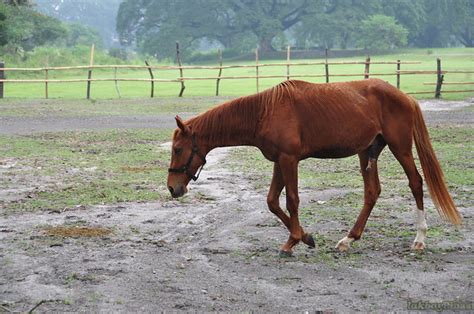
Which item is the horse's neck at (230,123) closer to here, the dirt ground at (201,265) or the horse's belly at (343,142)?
the horse's belly at (343,142)

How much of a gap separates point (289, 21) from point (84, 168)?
58.0 m

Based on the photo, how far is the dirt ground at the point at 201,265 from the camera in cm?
524

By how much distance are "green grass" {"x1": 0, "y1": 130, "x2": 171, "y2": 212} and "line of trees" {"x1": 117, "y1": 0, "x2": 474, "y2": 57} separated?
4973 cm

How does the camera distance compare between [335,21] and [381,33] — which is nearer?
[381,33]

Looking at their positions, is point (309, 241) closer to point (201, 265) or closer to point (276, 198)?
point (276, 198)

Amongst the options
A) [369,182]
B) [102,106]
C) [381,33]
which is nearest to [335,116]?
[369,182]

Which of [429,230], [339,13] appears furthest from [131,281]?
[339,13]

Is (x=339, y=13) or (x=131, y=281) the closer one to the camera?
(x=131, y=281)

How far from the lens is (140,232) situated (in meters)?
7.54

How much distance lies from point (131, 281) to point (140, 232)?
71.1 inches

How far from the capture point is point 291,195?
6484 millimetres

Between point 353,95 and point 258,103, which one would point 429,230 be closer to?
point 353,95

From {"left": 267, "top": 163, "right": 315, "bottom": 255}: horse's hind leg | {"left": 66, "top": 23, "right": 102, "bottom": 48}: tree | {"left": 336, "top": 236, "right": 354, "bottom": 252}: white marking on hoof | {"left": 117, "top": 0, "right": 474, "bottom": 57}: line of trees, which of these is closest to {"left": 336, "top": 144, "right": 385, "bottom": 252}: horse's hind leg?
{"left": 336, "top": 236, "right": 354, "bottom": 252}: white marking on hoof

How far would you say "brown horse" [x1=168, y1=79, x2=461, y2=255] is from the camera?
21.3 ft
